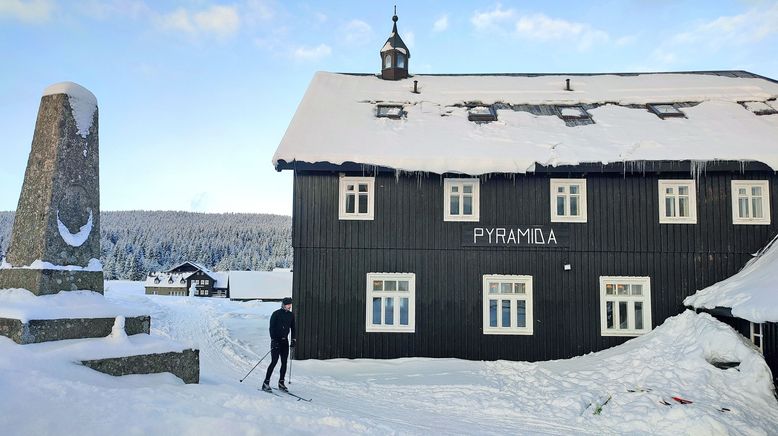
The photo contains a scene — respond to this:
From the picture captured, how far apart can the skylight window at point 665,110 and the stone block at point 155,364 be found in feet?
52.5

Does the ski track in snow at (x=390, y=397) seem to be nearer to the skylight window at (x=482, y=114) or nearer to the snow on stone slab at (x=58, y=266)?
the snow on stone slab at (x=58, y=266)

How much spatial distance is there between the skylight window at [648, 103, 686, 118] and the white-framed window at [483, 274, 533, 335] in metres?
7.40

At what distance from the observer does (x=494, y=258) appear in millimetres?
15641

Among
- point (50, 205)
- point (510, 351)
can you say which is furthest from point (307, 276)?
point (50, 205)

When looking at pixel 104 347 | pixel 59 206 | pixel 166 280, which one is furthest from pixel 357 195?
pixel 166 280

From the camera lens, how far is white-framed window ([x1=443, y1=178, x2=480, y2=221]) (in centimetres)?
1577

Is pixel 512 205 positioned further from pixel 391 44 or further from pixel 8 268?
pixel 8 268

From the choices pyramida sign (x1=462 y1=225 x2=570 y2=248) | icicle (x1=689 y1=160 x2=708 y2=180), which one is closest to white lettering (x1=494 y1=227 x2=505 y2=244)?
pyramida sign (x1=462 y1=225 x2=570 y2=248)

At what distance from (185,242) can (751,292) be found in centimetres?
12164

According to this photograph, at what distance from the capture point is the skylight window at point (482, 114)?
17891 mm

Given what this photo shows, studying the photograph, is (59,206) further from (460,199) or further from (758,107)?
(758,107)

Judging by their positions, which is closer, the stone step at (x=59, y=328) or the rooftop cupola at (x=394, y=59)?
the stone step at (x=59, y=328)

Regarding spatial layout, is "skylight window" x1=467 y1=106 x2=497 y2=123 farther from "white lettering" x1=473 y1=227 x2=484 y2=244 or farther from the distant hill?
the distant hill

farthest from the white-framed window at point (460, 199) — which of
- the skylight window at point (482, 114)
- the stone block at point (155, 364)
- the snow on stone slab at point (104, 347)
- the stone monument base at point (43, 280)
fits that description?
the stone monument base at point (43, 280)
